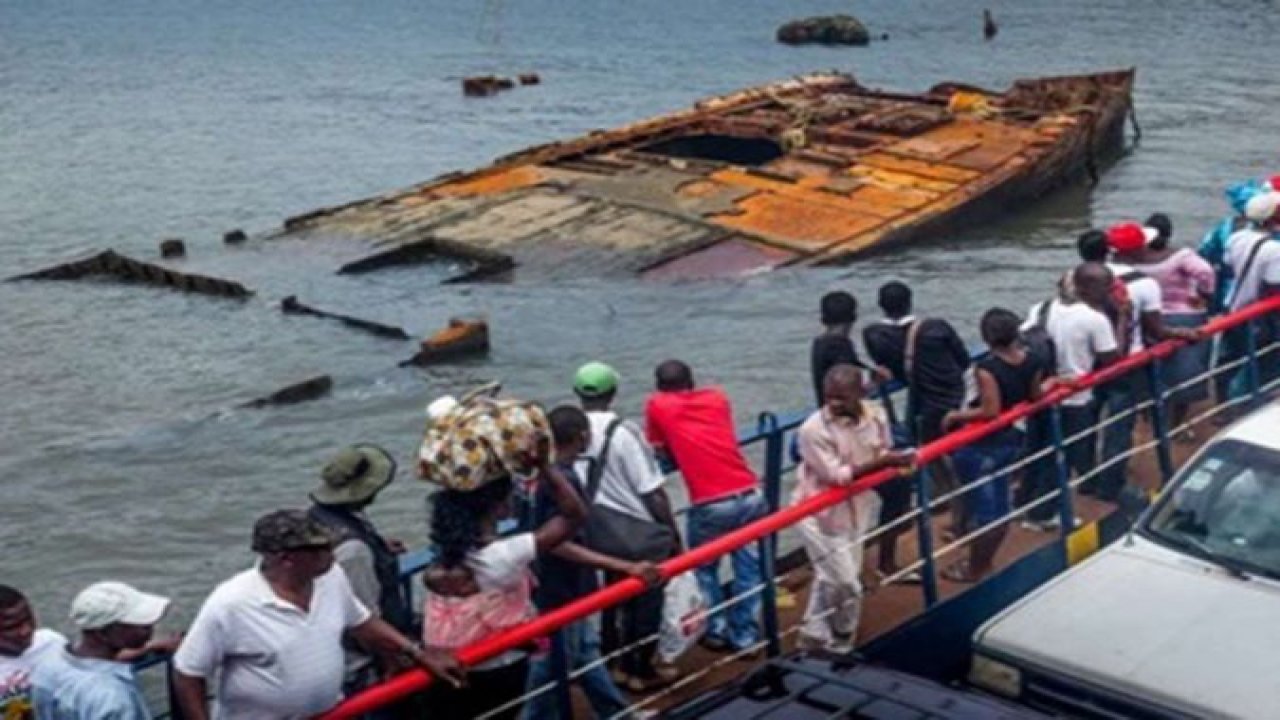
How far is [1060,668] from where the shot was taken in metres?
6.74

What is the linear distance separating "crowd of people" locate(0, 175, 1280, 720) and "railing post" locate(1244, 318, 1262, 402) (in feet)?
1.06

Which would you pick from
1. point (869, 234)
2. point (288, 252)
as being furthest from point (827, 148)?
point (288, 252)

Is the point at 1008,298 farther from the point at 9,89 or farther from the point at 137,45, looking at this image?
the point at 137,45

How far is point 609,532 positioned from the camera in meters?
7.22

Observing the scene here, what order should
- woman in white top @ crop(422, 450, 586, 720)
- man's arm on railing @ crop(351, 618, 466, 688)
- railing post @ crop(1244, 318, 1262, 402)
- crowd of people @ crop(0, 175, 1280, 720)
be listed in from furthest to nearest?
railing post @ crop(1244, 318, 1262, 402) → woman in white top @ crop(422, 450, 586, 720) → man's arm on railing @ crop(351, 618, 466, 688) → crowd of people @ crop(0, 175, 1280, 720)

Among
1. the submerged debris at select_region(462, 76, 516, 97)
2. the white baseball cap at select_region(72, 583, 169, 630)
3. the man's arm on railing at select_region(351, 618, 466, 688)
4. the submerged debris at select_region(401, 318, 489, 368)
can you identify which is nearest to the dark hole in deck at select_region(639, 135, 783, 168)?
the submerged debris at select_region(401, 318, 489, 368)

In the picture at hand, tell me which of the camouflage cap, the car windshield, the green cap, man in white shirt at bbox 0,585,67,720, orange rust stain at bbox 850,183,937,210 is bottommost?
orange rust stain at bbox 850,183,937,210

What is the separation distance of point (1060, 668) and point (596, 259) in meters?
19.7

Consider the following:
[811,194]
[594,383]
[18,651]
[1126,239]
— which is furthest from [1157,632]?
[811,194]

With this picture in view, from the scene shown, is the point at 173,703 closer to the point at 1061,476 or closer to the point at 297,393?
the point at 1061,476

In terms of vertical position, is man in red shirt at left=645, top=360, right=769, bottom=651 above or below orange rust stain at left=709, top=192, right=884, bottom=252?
above

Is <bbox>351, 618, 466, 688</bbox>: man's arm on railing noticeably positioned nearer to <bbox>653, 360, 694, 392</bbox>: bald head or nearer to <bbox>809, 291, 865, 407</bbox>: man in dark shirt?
<bbox>653, 360, 694, 392</bbox>: bald head

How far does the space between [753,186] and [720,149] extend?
220 inches

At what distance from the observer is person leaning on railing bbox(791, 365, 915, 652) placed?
7.55 m
